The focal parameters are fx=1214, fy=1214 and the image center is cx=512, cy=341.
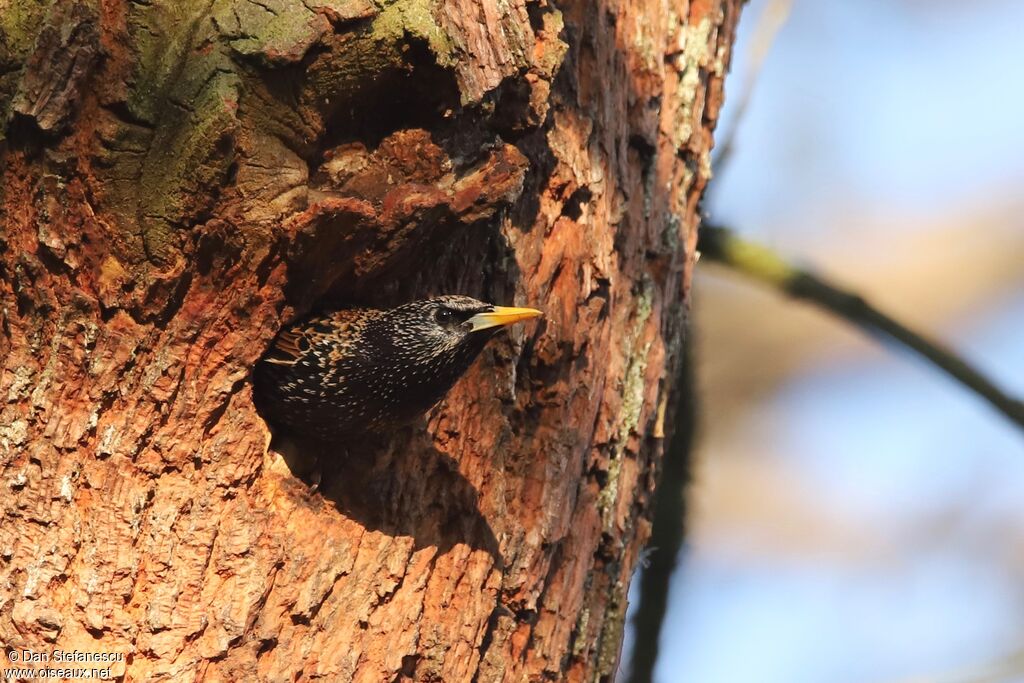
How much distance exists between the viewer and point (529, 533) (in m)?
3.66

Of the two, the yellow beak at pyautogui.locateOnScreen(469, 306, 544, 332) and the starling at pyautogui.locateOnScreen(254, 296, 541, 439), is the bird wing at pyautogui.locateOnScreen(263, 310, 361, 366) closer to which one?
the starling at pyautogui.locateOnScreen(254, 296, 541, 439)

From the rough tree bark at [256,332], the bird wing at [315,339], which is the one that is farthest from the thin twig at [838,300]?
the bird wing at [315,339]

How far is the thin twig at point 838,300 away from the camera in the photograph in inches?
175

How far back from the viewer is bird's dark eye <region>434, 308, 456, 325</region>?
12.4 feet

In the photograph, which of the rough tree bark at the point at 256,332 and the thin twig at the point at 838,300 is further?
the thin twig at the point at 838,300

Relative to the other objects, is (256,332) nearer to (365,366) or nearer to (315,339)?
(315,339)

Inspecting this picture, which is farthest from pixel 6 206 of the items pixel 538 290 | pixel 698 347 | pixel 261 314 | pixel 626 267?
pixel 698 347

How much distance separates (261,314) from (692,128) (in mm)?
1781

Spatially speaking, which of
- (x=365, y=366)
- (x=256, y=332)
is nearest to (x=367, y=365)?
(x=365, y=366)

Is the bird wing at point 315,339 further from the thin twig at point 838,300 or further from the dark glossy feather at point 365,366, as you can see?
the thin twig at point 838,300

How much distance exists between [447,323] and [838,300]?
5.37 feet

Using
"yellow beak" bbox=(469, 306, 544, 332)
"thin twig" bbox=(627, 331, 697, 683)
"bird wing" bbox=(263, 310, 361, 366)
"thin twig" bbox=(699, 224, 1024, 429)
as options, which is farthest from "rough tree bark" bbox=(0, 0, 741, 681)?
"thin twig" bbox=(699, 224, 1024, 429)

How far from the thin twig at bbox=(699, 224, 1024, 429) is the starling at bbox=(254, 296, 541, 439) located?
1450 mm

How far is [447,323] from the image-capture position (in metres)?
3.79
